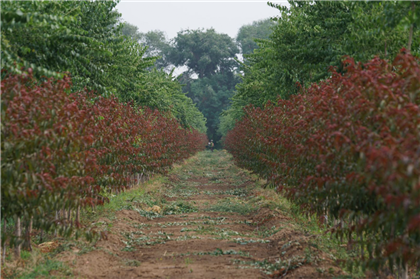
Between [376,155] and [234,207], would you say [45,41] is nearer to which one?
[376,155]

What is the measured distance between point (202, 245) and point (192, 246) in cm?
22

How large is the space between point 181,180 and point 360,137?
67.5ft

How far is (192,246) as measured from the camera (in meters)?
9.42

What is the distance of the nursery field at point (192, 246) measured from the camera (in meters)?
7.35

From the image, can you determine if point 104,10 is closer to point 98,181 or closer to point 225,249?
point 98,181

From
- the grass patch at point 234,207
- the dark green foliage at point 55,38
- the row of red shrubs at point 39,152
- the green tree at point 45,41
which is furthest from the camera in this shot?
the grass patch at point 234,207

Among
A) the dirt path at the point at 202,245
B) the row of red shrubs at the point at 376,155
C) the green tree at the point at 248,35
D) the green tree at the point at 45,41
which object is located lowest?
the dirt path at the point at 202,245

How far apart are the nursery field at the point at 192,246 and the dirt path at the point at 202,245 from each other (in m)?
0.02

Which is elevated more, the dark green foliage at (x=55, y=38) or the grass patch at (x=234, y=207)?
the dark green foliage at (x=55, y=38)

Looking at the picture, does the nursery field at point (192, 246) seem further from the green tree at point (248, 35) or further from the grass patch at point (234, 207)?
the green tree at point (248, 35)

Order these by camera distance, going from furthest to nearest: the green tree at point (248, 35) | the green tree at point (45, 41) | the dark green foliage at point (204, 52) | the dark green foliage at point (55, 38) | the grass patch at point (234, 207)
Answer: the green tree at point (248, 35), the dark green foliage at point (204, 52), the grass patch at point (234, 207), the dark green foliage at point (55, 38), the green tree at point (45, 41)

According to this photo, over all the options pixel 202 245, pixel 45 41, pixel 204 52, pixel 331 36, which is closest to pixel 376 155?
pixel 202 245

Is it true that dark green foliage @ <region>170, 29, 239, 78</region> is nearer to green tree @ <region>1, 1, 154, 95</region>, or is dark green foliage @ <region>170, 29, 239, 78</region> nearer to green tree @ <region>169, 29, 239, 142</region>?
green tree @ <region>169, 29, 239, 142</region>

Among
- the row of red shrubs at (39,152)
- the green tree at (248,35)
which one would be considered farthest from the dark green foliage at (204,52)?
the row of red shrubs at (39,152)
